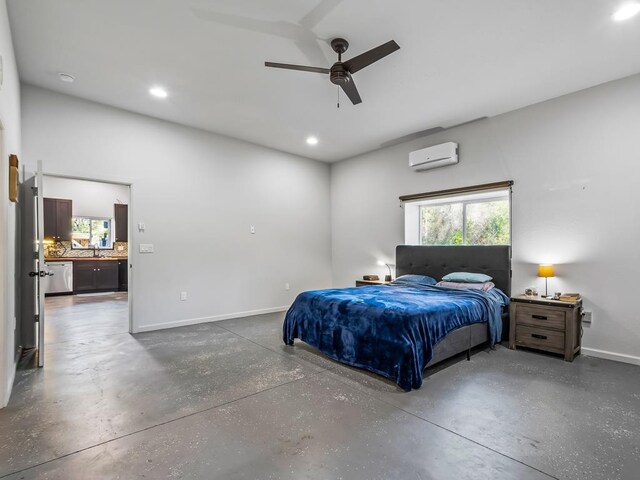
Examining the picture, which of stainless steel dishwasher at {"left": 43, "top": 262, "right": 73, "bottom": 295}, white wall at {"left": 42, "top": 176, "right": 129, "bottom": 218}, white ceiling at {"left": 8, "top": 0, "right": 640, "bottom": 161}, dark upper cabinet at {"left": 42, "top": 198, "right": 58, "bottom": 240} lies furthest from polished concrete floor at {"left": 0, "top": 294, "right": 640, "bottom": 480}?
white wall at {"left": 42, "top": 176, "right": 129, "bottom": 218}

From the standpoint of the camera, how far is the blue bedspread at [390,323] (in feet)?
8.97

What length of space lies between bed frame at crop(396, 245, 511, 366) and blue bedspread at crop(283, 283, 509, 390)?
0.12m

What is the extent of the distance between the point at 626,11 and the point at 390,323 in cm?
301

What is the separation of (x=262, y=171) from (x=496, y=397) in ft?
15.5

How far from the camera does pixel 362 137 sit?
5254 mm

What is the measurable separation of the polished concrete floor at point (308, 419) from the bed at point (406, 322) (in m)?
0.18

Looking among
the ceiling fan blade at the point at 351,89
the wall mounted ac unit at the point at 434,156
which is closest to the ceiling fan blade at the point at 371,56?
the ceiling fan blade at the point at 351,89

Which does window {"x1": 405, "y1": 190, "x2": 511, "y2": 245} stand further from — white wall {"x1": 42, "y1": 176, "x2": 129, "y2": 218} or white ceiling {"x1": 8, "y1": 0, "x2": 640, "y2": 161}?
white wall {"x1": 42, "y1": 176, "x2": 129, "y2": 218}

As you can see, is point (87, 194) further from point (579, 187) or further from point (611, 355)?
point (611, 355)

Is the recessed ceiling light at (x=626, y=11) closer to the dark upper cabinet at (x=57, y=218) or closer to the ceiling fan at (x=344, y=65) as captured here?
the ceiling fan at (x=344, y=65)

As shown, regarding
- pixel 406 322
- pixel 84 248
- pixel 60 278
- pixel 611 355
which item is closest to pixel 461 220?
pixel 611 355

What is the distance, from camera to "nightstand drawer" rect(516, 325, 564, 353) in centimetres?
336

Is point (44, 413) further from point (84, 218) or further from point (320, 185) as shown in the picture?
point (84, 218)

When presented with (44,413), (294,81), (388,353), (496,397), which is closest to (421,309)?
(388,353)
